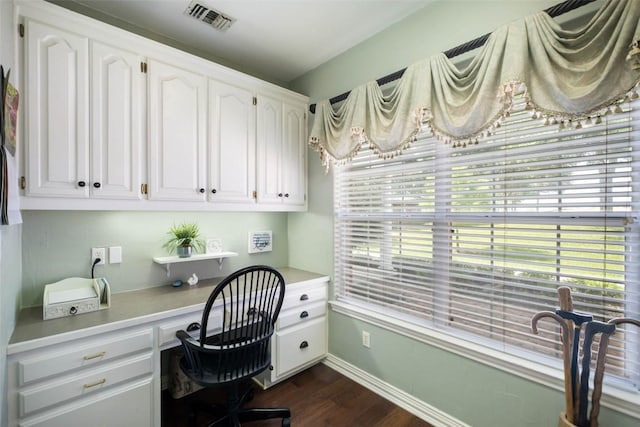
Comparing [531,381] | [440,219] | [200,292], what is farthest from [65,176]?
[531,381]

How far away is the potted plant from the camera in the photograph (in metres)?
2.12

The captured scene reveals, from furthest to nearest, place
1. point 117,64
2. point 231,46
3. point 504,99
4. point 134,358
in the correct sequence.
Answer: point 231,46
point 117,64
point 134,358
point 504,99

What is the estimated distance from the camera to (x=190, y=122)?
1.96m

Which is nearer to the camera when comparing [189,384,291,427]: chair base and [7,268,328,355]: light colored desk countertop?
[7,268,328,355]: light colored desk countertop

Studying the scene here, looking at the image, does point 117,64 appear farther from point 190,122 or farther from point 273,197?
point 273,197

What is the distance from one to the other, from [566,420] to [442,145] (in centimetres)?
145

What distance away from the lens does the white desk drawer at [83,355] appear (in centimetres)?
125

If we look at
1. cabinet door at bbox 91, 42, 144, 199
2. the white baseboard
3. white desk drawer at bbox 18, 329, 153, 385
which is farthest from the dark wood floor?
cabinet door at bbox 91, 42, 144, 199

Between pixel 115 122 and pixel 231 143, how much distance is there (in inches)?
28.3

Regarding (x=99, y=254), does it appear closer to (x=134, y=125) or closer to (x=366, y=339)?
(x=134, y=125)

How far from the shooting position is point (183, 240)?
83.9 inches

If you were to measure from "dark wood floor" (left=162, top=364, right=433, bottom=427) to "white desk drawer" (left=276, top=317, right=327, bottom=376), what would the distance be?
15cm

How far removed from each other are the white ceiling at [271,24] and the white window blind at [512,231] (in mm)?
886

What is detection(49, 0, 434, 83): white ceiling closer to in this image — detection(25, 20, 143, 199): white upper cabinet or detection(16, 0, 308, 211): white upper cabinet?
detection(16, 0, 308, 211): white upper cabinet
